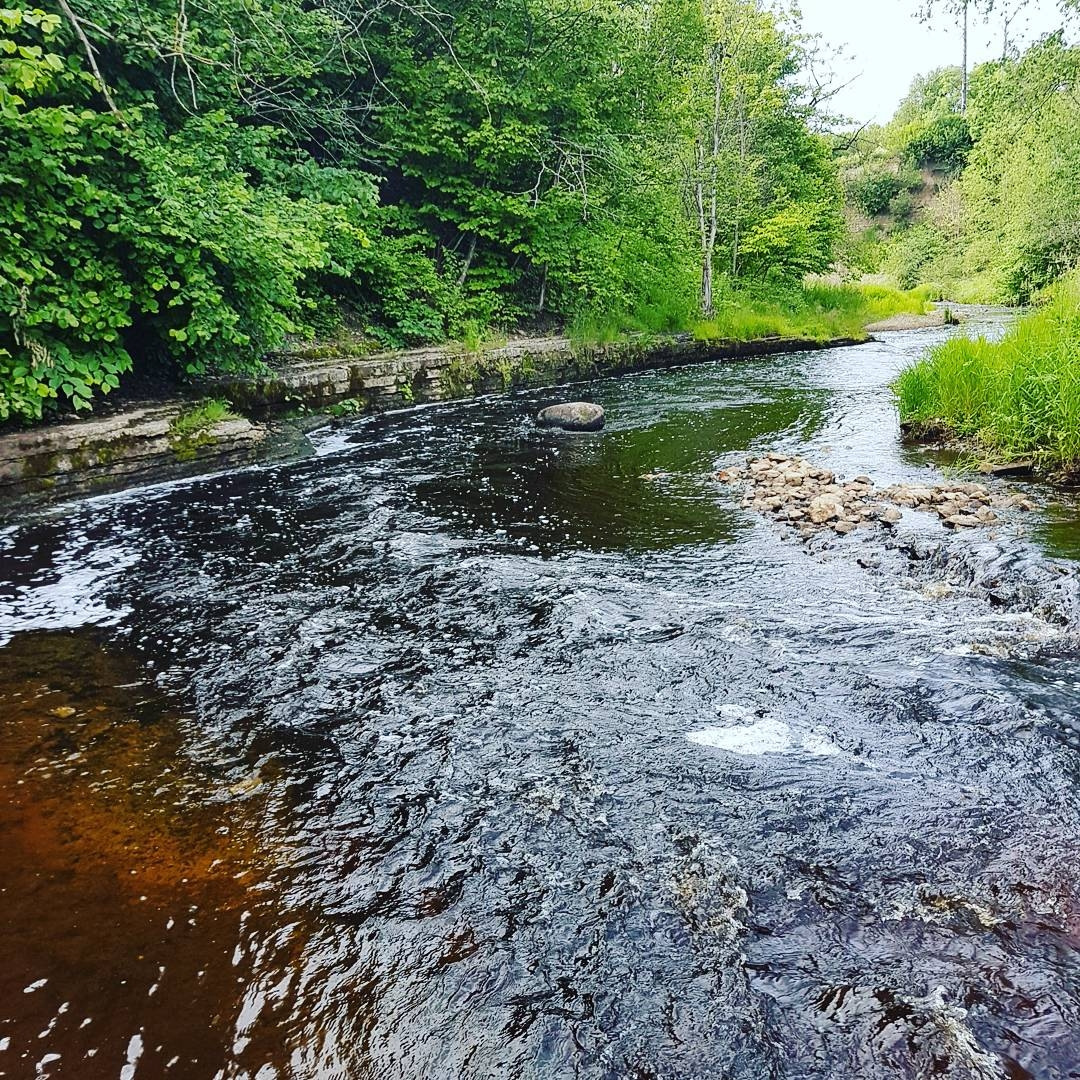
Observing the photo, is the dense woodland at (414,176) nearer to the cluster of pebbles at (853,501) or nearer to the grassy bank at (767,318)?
the grassy bank at (767,318)

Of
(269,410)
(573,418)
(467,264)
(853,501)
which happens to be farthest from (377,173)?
(853,501)

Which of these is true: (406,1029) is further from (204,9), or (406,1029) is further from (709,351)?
(709,351)

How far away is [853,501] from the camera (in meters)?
7.11

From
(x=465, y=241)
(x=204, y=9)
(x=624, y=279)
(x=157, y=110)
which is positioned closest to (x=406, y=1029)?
(x=157, y=110)

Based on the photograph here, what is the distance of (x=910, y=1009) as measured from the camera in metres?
2.10

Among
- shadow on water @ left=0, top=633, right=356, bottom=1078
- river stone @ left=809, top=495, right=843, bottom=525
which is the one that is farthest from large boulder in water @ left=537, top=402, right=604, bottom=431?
shadow on water @ left=0, top=633, right=356, bottom=1078

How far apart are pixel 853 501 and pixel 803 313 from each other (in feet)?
64.9

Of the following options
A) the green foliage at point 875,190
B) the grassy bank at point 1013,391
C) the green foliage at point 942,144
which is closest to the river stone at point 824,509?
the grassy bank at point 1013,391

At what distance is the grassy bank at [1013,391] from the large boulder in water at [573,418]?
14.7 feet

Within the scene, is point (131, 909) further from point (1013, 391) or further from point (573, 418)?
point (573, 418)

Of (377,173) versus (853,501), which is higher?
(377,173)

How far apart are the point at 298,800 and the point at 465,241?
53.9ft

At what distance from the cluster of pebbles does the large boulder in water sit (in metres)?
3.65

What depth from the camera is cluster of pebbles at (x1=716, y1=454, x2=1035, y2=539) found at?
6480mm
